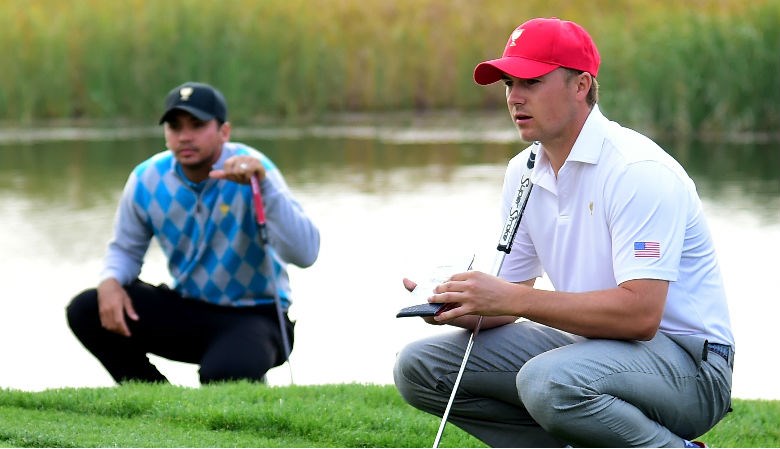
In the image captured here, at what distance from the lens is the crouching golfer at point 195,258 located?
17.5 feet

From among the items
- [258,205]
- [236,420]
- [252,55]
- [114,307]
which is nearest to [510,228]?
[236,420]

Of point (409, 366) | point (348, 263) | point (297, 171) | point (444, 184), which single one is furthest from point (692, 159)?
point (409, 366)

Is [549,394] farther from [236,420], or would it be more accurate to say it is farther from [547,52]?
[236,420]

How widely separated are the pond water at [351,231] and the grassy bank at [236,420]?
57cm

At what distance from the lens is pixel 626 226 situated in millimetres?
3287

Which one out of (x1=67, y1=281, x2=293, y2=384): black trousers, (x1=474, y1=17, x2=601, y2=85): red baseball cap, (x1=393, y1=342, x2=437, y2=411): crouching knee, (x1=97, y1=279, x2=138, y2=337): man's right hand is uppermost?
(x1=474, y1=17, x2=601, y2=85): red baseball cap

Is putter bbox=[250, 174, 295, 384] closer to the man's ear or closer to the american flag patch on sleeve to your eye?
the man's ear

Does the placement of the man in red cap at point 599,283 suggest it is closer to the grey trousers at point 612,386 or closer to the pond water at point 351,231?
the grey trousers at point 612,386

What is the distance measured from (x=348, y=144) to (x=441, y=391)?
11.5 meters

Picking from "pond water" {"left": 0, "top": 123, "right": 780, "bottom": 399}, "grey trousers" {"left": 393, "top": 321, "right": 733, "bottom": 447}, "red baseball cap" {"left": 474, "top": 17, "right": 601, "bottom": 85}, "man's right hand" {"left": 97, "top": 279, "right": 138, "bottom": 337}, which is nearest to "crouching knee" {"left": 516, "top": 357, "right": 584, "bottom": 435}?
"grey trousers" {"left": 393, "top": 321, "right": 733, "bottom": 447}

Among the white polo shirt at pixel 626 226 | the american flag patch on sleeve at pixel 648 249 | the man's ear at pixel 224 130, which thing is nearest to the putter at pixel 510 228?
the white polo shirt at pixel 626 226

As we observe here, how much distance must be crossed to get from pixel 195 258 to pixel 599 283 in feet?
7.73

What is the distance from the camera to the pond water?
258 inches

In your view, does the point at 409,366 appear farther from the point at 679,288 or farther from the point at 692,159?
the point at 692,159
